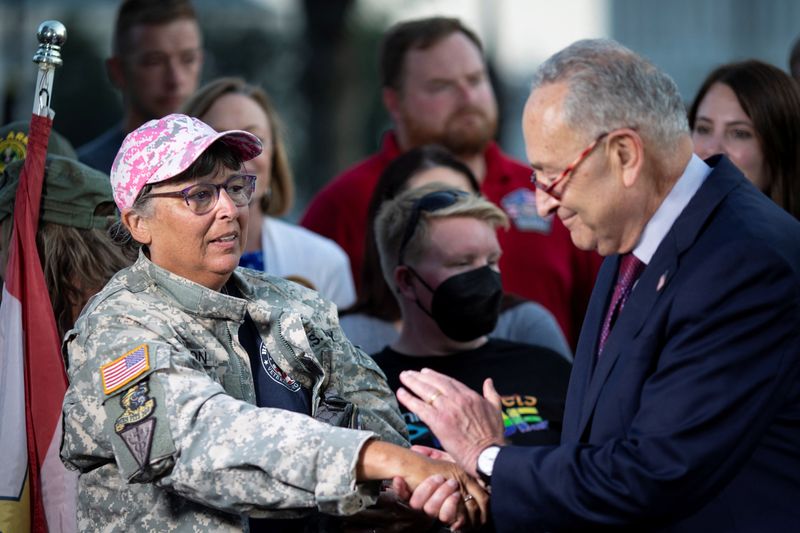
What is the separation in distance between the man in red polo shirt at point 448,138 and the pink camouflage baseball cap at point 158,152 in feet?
9.44

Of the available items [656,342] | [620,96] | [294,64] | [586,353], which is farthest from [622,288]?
[294,64]

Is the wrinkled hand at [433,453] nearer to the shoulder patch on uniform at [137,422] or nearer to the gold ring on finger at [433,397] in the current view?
the gold ring on finger at [433,397]

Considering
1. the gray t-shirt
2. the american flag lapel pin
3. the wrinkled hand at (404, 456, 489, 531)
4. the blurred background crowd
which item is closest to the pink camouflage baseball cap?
the wrinkled hand at (404, 456, 489, 531)

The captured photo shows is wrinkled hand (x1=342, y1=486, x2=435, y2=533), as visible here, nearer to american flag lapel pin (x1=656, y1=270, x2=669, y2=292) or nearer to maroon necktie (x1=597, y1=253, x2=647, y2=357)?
maroon necktie (x1=597, y1=253, x2=647, y2=357)

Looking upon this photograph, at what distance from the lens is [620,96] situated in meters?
3.36

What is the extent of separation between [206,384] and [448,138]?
3.44m

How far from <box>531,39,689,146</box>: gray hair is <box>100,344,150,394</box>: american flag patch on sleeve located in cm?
127

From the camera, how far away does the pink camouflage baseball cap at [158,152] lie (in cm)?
359

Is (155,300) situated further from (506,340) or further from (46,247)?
(506,340)

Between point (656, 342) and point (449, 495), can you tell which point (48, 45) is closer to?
point (449, 495)

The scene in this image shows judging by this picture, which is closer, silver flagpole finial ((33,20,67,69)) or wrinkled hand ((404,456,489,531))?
wrinkled hand ((404,456,489,531))

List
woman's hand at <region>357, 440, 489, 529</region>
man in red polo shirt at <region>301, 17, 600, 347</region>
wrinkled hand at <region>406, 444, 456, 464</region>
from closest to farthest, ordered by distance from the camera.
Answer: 1. woman's hand at <region>357, 440, 489, 529</region>
2. wrinkled hand at <region>406, 444, 456, 464</region>
3. man in red polo shirt at <region>301, 17, 600, 347</region>

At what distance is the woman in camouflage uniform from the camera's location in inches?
131

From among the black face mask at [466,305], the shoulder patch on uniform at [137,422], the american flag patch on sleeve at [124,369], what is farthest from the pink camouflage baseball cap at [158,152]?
the black face mask at [466,305]
